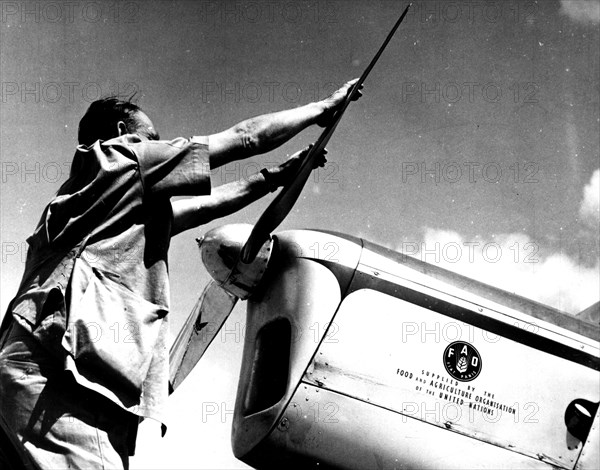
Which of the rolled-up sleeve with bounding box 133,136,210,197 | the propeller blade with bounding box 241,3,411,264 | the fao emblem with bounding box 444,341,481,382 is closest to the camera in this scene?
the rolled-up sleeve with bounding box 133,136,210,197

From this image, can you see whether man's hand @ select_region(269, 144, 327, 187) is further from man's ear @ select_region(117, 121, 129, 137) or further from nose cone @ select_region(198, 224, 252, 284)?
nose cone @ select_region(198, 224, 252, 284)

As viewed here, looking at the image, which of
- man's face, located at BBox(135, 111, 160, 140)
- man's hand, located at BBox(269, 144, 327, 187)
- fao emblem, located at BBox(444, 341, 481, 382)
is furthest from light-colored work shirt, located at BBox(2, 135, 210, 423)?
fao emblem, located at BBox(444, 341, 481, 382)

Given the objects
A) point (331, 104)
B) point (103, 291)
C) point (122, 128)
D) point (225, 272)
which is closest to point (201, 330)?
point (225, 272)

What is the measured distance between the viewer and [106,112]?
8.89ft

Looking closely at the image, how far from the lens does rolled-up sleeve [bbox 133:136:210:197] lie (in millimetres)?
2408

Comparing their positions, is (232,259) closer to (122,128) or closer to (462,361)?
(462,361)

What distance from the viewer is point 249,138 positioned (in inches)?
99.5

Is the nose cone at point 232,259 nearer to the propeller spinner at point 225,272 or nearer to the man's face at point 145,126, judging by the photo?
the propeller spinner at point 225,272

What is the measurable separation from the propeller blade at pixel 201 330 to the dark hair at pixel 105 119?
2.89m

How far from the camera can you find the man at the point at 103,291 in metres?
2.06

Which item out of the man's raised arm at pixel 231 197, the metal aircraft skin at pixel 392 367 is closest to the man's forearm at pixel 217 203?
the man's raised arm at pixel 231 197

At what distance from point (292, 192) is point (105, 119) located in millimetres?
1211

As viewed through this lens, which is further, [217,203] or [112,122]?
[217,203]

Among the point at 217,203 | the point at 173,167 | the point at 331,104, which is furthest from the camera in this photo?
the point at 217,203
